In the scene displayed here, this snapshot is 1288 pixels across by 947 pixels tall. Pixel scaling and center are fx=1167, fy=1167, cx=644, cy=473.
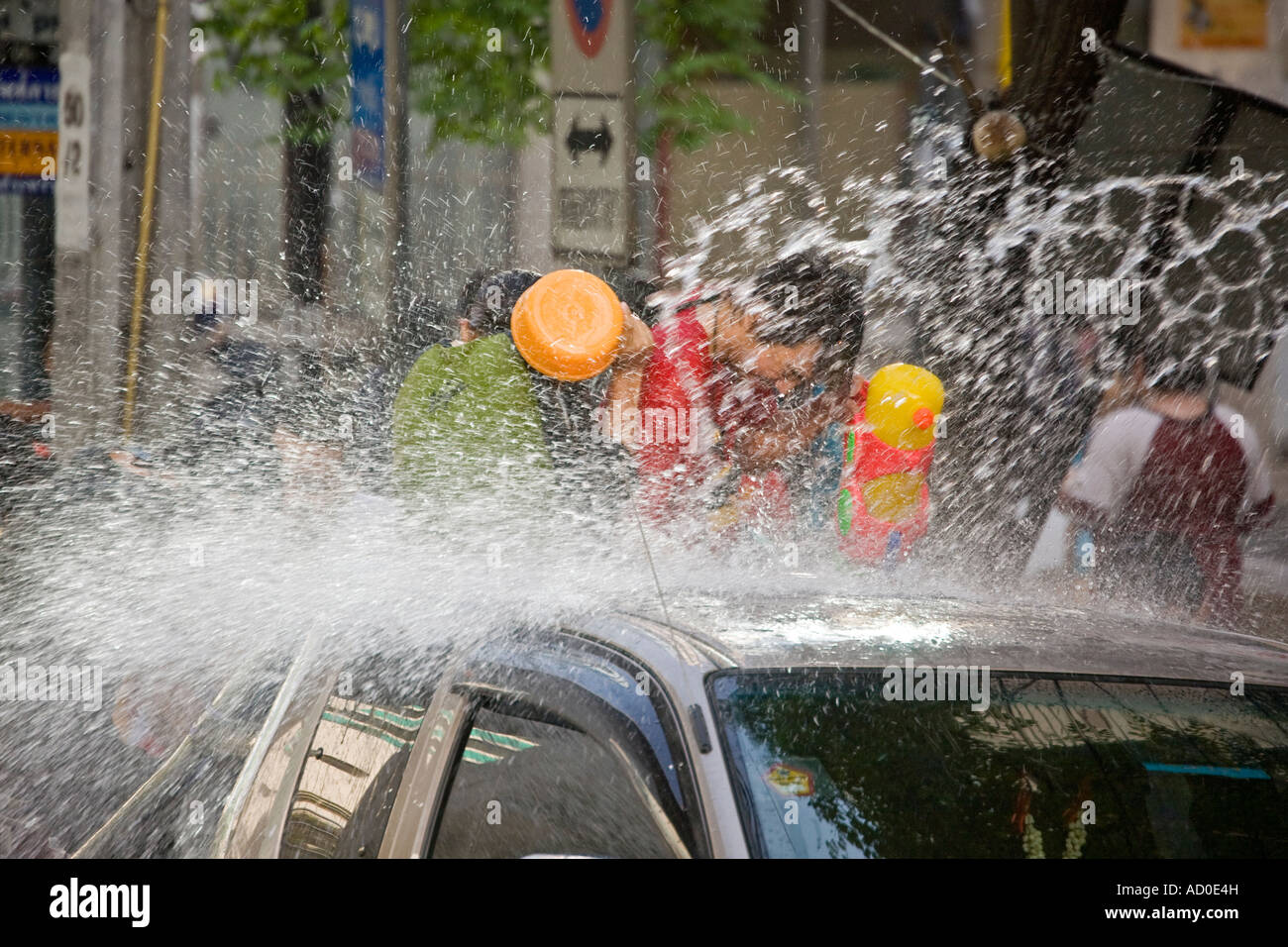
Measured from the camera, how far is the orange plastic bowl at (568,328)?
304 cm

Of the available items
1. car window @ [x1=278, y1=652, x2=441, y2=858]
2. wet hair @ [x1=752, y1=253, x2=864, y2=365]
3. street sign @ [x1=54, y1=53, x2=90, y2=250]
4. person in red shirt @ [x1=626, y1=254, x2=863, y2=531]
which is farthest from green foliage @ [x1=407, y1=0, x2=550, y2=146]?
car window @ [x1=278, y1=652, x2=441, y2=858]

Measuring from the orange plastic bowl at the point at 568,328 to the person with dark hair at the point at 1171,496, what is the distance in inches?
73.1

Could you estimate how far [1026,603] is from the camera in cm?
226

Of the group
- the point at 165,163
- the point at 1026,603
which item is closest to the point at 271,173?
the point at 165,163

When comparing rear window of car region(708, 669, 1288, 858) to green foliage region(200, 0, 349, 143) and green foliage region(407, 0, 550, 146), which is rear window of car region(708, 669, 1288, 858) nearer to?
green foliage region(407, 0, 550, 146)

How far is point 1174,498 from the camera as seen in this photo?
3.88 metres

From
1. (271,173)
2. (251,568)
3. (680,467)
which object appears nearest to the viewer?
(680,467)

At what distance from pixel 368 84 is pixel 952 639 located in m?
6.45

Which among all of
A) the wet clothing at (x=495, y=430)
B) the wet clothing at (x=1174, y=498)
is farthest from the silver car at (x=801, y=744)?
the wet clothing at (x=1174, y=498)

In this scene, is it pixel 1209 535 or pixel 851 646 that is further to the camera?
pixel 1209 535

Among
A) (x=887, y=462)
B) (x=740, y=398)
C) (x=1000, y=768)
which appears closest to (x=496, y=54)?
(x=740, y=398)

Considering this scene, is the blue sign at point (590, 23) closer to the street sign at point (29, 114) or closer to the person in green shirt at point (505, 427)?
the street sign at point (29, 114)

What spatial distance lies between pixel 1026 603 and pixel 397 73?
6516 mm
